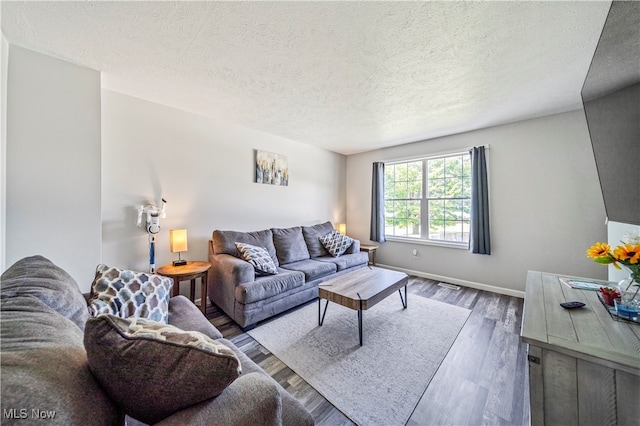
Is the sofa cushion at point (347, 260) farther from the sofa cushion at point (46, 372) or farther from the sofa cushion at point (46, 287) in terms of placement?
the sofa cushion at point (46, 372)

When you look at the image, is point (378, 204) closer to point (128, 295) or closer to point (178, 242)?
point (178, 242)

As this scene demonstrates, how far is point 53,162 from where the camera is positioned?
1.83 metres

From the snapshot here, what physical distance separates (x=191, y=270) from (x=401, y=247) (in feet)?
A: 11.4

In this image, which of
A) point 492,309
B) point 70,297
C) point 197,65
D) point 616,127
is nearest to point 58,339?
point 70,297

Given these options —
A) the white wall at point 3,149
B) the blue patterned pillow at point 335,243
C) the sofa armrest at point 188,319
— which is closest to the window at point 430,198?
the blue patterned pillow at point 335,243

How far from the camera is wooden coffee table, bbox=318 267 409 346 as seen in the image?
2045 mm

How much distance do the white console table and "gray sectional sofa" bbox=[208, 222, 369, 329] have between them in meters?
2.04

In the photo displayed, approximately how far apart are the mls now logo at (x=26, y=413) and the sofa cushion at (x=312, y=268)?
2.46 metres

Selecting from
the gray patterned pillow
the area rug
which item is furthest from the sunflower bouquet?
the gray patterned pillow

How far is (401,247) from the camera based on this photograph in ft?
14.3

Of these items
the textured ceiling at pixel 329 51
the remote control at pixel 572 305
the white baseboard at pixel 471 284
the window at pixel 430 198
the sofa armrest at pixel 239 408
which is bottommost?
the white baseboard at pixel 471 284

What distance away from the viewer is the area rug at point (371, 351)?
1494 millimetres

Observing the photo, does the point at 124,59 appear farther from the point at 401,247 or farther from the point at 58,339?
the point at 401,247

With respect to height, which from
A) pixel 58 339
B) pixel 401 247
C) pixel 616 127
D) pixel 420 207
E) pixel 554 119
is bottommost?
pixel 401 247
